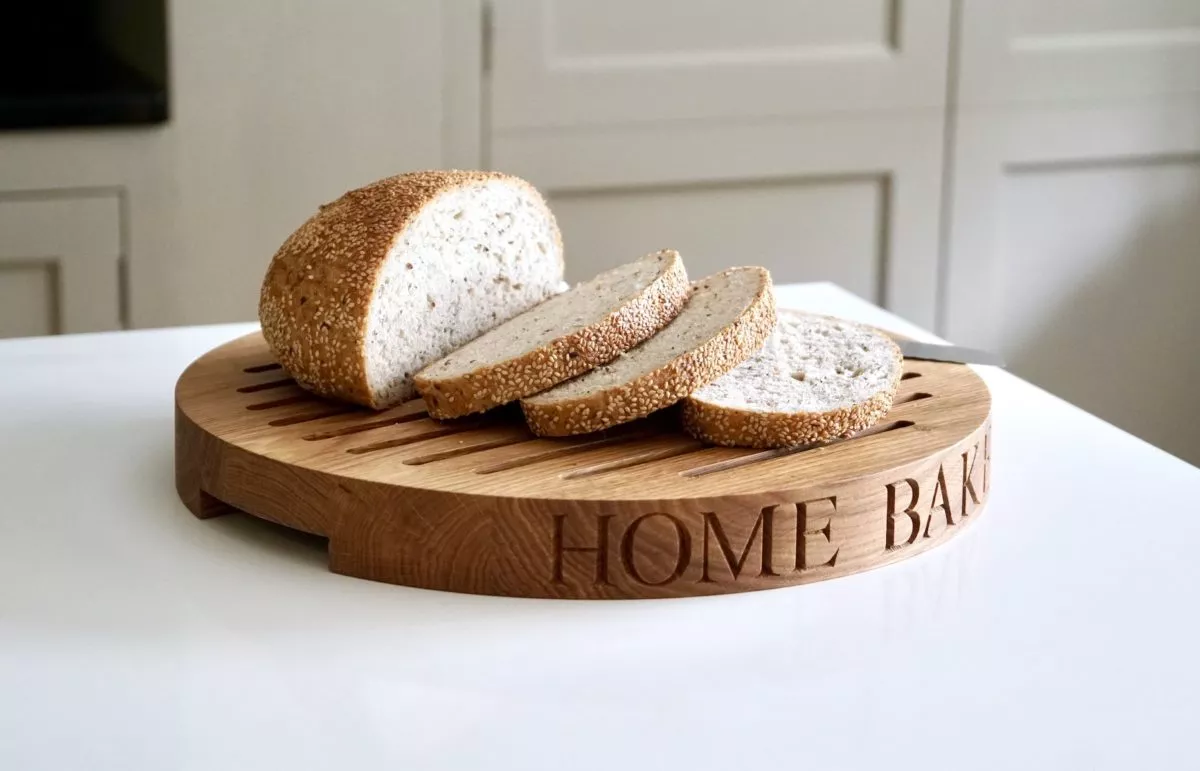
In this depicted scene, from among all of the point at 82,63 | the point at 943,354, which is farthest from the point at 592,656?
→ the point at 82,63

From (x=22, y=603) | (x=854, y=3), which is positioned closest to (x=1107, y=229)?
(x=854, y=3)

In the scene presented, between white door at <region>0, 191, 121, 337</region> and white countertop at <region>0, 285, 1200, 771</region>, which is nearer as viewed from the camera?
white countertop at <region>0, 285, 1200, 771</region>

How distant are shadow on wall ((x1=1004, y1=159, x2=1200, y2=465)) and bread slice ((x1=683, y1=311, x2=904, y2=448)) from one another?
158 cm

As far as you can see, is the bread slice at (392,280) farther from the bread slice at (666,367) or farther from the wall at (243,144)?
the wall at (243,144)

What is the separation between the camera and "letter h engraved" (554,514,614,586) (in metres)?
0.87

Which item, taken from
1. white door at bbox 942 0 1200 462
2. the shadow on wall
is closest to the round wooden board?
white door at bbox 942 0 1200 462

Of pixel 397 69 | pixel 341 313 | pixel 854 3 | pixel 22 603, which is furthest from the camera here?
pixel 854 3

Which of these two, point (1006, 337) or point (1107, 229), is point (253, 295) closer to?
point (1006, 337)

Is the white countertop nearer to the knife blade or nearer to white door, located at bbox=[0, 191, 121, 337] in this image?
the knife blade

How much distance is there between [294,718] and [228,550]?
0.24 m

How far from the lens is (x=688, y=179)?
95.0 inches

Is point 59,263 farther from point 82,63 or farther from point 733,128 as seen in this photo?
point 733,128

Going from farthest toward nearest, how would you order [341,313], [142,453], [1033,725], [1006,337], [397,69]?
[1006,337], [397,69], [142,453], [341,313], [1033,725]

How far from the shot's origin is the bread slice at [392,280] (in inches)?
41.1
